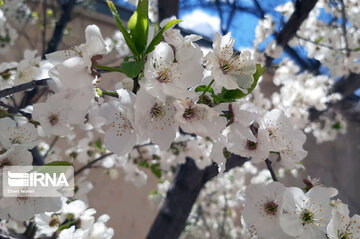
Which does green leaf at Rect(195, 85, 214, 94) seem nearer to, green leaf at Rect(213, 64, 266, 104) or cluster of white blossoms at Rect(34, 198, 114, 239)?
green leaf at Rect(213, 64, 266, 104)

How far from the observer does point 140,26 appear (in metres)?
0.40

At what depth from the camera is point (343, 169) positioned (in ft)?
5.66

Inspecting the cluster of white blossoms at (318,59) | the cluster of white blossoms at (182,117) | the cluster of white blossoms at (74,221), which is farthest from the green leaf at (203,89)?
the cluster of white blossoms at (318,59)

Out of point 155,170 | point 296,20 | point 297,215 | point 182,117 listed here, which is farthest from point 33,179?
point 296,20

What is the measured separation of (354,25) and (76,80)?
1590mm

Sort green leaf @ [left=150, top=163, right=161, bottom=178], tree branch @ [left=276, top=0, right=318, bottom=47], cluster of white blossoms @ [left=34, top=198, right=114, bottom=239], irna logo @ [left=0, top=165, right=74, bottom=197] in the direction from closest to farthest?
irna logo @ [left=0, top=165, right=74, bottom=197] → cluster of white blossoms @ [left=34, top=198, right=114, bottom=239] → tree branch @ [left=276, top=0, right=318, bottom=47] → green leaf @ [left=150, top=163, right=161, bottom=178]

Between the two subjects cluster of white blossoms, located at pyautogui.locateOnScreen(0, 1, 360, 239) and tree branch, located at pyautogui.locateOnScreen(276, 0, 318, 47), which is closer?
cluster of white blossoms, located at pyautogui.locateOnScreen(0, 1, 360, 239)

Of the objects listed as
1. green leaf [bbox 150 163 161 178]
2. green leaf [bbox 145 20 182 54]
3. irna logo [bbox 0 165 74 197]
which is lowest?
green leaf [bbox 150 163 161 178]

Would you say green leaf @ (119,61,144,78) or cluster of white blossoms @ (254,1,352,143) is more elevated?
green leaf @ (119,61,144,78)

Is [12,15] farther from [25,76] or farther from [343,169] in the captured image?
[343,169]

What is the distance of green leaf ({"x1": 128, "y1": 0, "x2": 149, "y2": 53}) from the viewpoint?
0.40 meters

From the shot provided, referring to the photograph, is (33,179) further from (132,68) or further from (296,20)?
(296,20)

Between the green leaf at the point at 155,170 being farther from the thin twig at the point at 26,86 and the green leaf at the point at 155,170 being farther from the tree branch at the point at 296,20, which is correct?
the thin twig at the point at 26,86

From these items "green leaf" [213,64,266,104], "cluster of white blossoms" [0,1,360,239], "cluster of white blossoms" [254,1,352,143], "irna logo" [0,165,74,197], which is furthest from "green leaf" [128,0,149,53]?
"cluster of white blossoms" [254,1,352,143]
